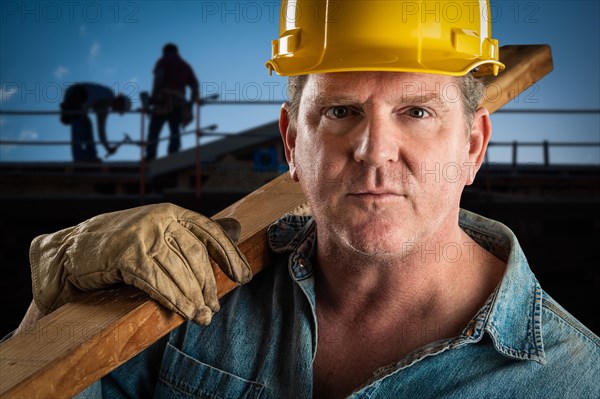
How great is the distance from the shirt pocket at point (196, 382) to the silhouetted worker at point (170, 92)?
295 inches

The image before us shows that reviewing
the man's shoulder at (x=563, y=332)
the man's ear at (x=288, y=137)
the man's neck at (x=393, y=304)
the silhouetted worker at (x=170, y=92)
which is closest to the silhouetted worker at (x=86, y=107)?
the silhouetted worker at (x=170, y=92)

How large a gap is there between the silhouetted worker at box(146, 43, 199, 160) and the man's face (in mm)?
7684

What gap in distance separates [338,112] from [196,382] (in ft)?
2.87

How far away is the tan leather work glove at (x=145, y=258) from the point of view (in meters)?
1.61

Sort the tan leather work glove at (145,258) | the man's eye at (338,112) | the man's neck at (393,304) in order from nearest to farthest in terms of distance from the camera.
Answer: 1. the tan leather work glove at (145,258)
2. the man's eye at (338,112)
3. the man's neck at (393,304)

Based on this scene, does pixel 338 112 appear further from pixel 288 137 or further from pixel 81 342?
pixel 81 342

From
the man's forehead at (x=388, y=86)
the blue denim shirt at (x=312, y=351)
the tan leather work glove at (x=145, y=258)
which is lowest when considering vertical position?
the blue denim shirt at (x=312, y=351)

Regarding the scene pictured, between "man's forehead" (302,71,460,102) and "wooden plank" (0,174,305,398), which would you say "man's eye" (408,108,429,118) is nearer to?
"man's forehead" (302,71,460,102)

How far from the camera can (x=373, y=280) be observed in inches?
79.8

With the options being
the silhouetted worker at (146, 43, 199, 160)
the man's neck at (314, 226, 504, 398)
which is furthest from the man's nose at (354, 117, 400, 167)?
the silhouetted worker at (146, 43, 199, 160)

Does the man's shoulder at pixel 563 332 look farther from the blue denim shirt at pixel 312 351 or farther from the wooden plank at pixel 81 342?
the wooden plank at pixel 81 342

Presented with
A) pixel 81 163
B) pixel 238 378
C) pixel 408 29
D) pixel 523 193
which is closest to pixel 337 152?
pixel 408 29

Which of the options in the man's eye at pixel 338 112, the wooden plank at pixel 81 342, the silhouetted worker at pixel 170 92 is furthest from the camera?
the silhouetted worker at pixel 170 92

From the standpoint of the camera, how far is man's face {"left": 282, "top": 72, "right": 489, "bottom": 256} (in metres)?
1.75
